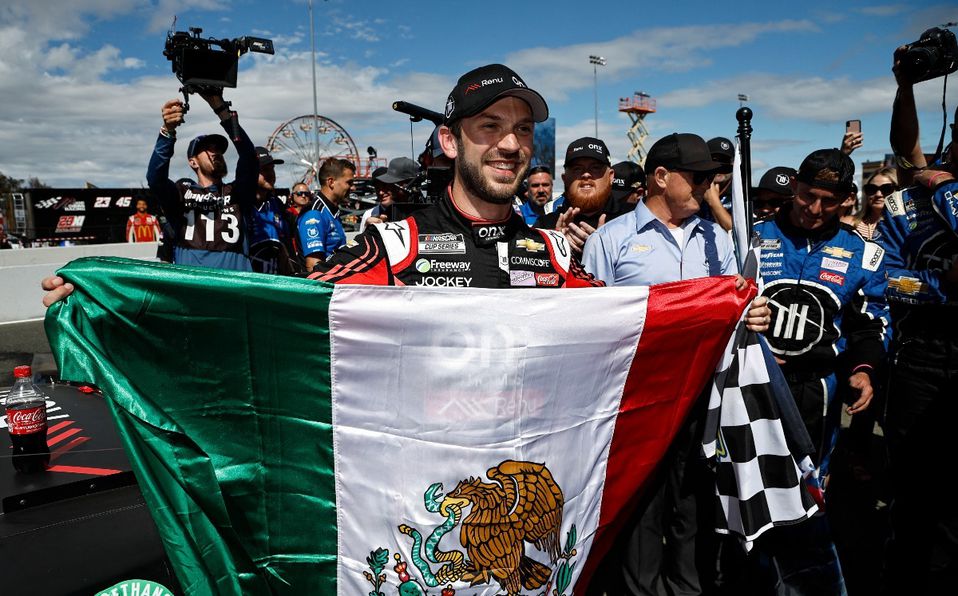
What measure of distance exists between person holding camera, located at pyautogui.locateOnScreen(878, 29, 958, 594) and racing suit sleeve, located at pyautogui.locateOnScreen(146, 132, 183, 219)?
4317 mm

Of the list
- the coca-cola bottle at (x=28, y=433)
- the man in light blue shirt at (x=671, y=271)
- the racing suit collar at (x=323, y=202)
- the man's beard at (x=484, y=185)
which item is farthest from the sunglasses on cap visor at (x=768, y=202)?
the coca-cola bottle at (x=28, y=433)

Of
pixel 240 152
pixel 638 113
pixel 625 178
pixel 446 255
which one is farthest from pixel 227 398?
pixel 638 113

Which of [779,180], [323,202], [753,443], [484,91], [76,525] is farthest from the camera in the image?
[323,202]

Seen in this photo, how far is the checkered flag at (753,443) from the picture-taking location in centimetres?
237

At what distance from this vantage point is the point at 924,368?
2.97m

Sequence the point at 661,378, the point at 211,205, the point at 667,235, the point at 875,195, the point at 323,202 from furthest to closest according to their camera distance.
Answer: the point at 875,195 < the point at 323,202 < the point at 211,205 < the point at 667,235 < the point at 661,378

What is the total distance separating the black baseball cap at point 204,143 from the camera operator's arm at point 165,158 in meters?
0.33

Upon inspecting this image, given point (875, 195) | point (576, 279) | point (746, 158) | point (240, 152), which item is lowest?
point (576, 279)

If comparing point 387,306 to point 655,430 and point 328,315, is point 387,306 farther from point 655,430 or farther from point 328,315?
point 655,430

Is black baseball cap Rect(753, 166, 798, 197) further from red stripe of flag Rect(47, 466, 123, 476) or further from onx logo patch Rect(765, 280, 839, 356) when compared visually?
red stripe of flag Rect(47, 466, 123, 476)

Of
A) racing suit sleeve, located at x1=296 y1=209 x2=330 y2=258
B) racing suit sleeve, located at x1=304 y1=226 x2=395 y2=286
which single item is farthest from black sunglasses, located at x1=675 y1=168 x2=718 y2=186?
racing suit sleeve, located at x1=296 y1=209 x2=330 y2=258

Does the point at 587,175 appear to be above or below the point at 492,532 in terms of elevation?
above

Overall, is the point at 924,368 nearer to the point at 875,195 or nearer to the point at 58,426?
the point at 58,426

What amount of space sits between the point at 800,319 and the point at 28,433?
3.36 m
